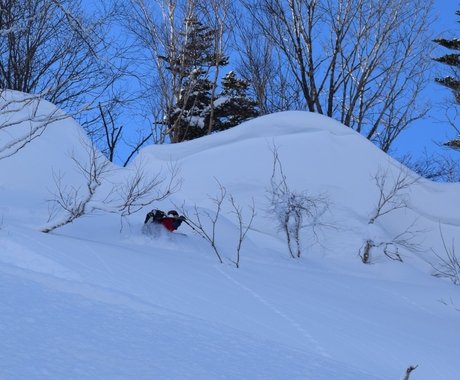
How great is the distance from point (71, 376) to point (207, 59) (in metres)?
16.1

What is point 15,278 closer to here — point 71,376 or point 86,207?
point 71,376

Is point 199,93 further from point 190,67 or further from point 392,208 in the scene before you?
point 392,208

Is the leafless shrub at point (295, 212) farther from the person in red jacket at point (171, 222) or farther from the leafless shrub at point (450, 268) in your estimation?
the leafless shrub at point (450, 268)

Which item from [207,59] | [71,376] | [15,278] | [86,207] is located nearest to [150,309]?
[15,278]

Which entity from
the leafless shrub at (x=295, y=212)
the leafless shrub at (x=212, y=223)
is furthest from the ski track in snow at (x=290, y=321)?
the leafless shrub at (x=295, y=212)

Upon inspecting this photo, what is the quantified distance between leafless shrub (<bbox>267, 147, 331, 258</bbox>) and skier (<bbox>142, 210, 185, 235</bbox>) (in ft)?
5.76

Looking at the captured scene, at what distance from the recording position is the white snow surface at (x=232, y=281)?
2260 mm

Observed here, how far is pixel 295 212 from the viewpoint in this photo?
340 inches

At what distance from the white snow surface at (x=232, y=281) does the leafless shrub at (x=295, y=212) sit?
0.23 metres

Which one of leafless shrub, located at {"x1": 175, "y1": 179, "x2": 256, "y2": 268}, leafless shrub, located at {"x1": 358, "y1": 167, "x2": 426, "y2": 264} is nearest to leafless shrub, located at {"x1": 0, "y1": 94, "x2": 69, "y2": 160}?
leafless shrub, located at {"x1": 175, "y1": 179, "x2": 256, "y2": 268}

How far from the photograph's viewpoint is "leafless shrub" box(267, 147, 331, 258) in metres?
8.61

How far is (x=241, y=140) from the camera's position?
11195 mm

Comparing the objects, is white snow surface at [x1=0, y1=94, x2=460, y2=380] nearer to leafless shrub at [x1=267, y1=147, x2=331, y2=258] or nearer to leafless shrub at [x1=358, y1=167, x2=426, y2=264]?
leafless shrub at [x1=358, y1=167, x2=426, y2=264]

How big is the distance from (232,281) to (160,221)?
275 centimetres
